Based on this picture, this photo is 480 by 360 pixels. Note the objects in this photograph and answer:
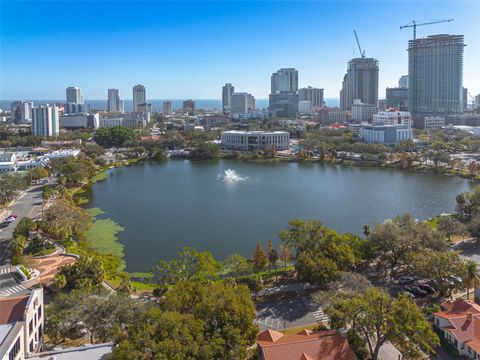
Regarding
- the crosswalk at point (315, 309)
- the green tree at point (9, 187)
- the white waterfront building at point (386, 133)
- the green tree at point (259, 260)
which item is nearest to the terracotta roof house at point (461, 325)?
the crosswalk at point (315, 309)

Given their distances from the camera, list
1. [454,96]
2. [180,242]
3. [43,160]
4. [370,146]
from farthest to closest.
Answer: [454,96] → [370,146] → [43,160] → [180,242]

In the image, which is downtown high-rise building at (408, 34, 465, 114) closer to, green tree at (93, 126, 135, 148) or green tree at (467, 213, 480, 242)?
green tree at (93, 126, 135, 148)

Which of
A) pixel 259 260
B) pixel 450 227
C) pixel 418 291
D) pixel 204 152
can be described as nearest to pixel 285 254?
pixel 259 260

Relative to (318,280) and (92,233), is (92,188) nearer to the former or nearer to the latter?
(92,233)

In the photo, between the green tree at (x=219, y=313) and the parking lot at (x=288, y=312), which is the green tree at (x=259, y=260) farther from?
the green tree at (x=219, y=313)

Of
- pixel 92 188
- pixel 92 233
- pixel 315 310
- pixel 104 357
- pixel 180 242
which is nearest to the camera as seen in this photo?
pixel 104 357


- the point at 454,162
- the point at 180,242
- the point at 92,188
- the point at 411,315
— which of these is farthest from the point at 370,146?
the point at 411,315
